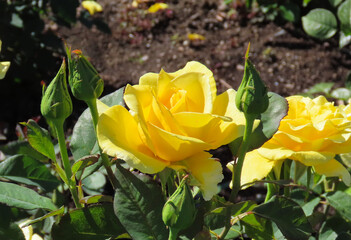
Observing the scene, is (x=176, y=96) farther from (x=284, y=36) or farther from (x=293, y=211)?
(x=284, y=36)

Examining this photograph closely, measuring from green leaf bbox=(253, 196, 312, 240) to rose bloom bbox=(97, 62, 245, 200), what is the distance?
0.11 meters

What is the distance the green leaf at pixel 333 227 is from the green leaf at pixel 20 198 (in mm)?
556

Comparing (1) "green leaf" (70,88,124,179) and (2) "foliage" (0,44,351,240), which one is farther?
(1) "green leaf" (70,88,124,179)

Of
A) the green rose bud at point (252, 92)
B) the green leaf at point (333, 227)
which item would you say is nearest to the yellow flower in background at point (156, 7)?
the green leaf at point (333, 227)

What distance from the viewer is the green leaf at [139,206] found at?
2.03 feet

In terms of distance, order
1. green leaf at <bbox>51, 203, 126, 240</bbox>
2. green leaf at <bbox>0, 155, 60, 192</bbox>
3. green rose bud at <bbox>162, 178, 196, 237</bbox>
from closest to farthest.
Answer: green rose bud at <bbox>162, 178, 196, 237</bbox> → green leaf at <bbox>51, 203, 126, 240</bbox> → green leaf at <bbox>0, 155, 60, 192</bbox>

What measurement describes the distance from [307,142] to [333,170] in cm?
6

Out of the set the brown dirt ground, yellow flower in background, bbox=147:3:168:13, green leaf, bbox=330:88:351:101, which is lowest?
the brown dirt ground

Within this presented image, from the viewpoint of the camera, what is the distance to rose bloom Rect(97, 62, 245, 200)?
56cm

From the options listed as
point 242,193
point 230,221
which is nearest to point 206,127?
point 230,221

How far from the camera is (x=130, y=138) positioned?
597 millimetres

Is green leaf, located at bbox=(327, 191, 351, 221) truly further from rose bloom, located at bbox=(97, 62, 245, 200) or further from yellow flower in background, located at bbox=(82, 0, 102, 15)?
yellow flower in background, located at bbox=(82, 0, 102, 15)

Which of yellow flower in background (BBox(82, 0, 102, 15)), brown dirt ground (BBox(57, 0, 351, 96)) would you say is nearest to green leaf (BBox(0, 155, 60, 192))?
brown dirt ground (BBox(57, 0, 351, 96))

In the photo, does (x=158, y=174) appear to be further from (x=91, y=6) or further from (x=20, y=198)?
(x=91, y=6)
